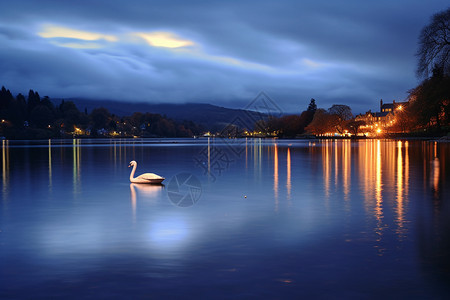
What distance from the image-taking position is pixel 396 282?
25.3 ft

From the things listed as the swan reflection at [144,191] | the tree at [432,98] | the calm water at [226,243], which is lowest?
the calm water at [226,243]

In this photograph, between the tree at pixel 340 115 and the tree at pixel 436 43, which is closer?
the tree at pixel 436 43

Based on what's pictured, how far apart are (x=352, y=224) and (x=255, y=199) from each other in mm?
5931

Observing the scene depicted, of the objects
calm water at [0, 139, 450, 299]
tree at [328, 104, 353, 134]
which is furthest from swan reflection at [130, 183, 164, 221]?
tree at [328, 104, 353, 134]

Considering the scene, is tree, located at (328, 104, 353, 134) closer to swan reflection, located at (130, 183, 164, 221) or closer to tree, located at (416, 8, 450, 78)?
tree, located at (416, 8, 450, 78)

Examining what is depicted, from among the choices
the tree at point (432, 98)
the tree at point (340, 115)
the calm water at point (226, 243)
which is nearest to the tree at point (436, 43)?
the tree at point (432, 98)

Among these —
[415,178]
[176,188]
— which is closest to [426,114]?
[415,178]

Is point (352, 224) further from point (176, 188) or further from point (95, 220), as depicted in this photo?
point (176, 188)

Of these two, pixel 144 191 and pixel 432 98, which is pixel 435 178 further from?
pixel 432 98

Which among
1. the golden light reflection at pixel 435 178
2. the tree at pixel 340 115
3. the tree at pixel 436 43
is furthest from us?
the tree at pixel 340 115

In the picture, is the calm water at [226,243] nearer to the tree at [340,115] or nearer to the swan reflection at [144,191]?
the swan reflection at [144,191]

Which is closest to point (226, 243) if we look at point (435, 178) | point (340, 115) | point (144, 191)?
point (144, 191)

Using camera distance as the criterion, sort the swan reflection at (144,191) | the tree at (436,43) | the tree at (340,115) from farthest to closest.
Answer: the tree at (340,115), the tree at (436,43), the swan reflection at (144,191)

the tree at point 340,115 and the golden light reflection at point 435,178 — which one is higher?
the tree at point 340,115
